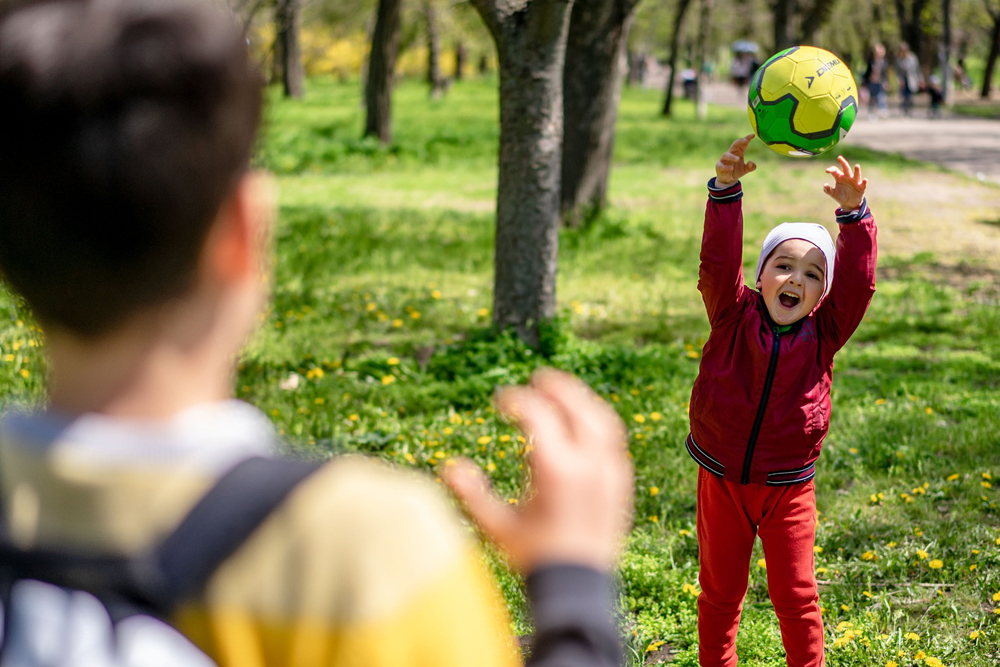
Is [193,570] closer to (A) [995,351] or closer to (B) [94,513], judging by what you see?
(B) [94,513]

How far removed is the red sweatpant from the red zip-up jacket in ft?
0.22

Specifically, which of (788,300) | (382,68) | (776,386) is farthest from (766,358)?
(382,68)

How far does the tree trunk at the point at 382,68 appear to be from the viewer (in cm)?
1784

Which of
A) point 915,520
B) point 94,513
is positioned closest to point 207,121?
point 94,513

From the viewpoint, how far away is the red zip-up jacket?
9.76ft

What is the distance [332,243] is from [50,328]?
31.1ft

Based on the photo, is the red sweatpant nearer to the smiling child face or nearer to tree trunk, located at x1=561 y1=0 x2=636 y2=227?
the smiling child face

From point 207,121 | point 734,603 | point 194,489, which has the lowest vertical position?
point 734,603

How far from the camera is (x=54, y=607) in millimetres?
848

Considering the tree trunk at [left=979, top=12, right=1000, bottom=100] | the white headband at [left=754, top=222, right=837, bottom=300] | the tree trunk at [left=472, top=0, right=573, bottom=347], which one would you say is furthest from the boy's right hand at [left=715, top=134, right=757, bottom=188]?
the tree trunk at [left=979, top=12, right=1000, bottom=100]

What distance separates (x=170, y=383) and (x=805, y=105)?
11.0ft

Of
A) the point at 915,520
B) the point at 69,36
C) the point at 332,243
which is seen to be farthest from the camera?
the point at 332,243

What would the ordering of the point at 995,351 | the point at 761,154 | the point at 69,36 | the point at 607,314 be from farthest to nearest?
the point at 761,154 < the point at 607,314 < the point at 995,351 < the point at 69,36

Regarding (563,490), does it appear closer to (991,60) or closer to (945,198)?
(945,198)
